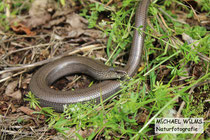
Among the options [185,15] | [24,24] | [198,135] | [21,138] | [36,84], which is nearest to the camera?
[198,135]

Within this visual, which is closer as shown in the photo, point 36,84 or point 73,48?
point 36,84

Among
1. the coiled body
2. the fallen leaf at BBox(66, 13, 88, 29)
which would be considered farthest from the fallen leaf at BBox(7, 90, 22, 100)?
the fallen leaf at BBox(66, 13, 88, 29)

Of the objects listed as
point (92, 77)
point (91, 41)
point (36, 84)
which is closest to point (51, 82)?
point (36, 84)

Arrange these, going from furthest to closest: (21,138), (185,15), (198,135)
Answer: (185,15) → (21,138) → (198,135)

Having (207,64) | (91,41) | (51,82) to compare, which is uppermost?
(91,41)

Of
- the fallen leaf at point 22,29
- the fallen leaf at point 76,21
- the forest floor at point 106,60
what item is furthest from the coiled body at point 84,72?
the fallen leaf at point 22,29

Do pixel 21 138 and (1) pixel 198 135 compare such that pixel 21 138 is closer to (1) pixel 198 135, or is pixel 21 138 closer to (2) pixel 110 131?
(2) pixel 110 131

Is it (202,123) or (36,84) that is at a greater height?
(36,84)

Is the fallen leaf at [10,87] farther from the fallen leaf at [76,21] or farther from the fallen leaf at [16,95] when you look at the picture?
the fallen leaf at [76,21]
